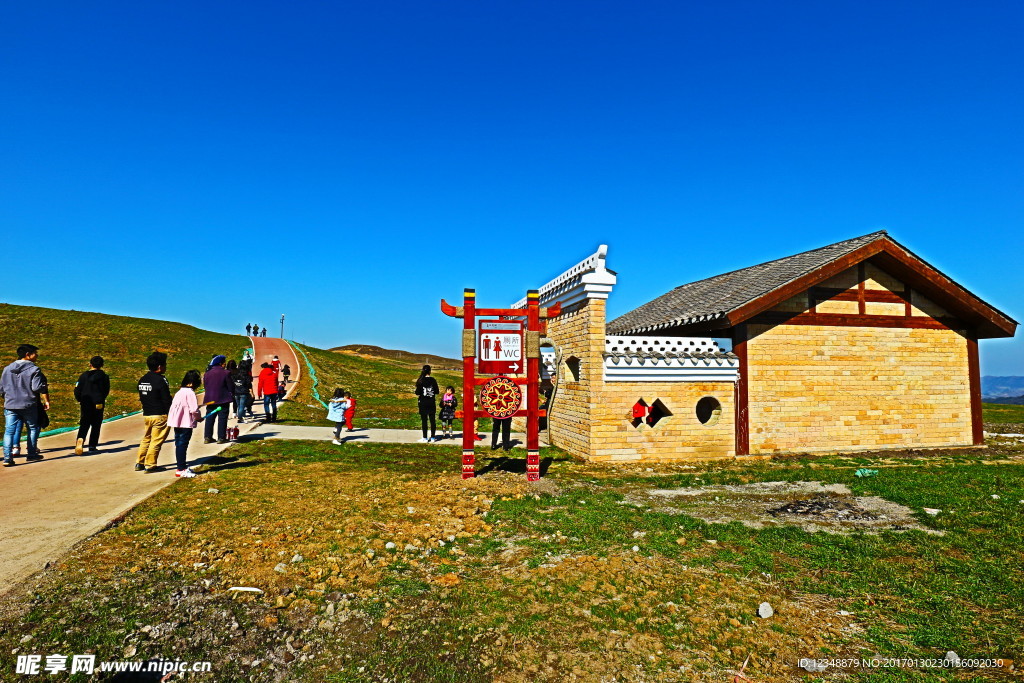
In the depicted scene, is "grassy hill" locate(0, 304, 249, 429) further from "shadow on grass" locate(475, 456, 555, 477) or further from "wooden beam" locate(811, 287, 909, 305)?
"wooden beam" locate(811, 287, 909, 305)

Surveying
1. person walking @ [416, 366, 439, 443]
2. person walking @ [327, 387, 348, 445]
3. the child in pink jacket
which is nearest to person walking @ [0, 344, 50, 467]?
the child in pink jacket

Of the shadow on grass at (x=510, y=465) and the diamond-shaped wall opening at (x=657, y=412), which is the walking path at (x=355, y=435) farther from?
the diamond-shaped wall opening at (x=657, y=412)

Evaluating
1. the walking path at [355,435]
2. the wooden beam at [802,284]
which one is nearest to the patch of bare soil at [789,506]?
the wooden beam at [802,284]

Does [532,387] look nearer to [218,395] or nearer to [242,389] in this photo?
[218,395]

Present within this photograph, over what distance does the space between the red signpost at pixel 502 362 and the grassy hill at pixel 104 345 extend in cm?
1534

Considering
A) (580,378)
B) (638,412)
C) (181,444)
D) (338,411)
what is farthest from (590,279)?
(181,444)

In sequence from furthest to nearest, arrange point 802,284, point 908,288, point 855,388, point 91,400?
1. point 908,288
2. point 855,388
3. point 802,284
4. point 91,400

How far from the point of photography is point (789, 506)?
7562mm

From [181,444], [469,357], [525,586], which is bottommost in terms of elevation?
[525,586]

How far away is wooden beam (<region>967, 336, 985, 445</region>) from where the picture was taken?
47.0 ft

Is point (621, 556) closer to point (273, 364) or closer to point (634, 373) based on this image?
point (634, 373)

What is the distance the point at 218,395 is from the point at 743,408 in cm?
1256

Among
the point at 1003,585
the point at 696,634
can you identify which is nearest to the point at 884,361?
the point at 1003,585

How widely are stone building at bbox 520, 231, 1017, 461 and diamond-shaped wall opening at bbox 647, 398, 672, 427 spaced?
0.09 feet
